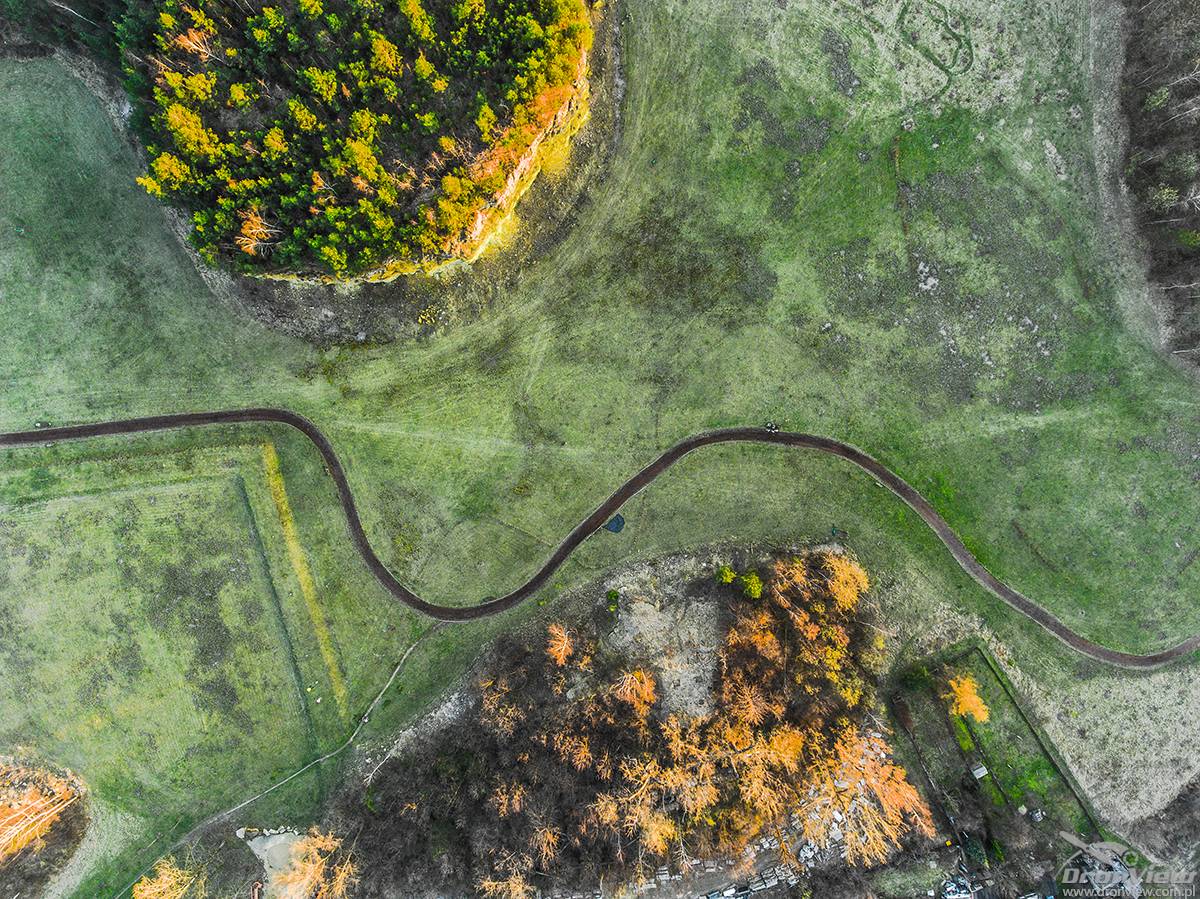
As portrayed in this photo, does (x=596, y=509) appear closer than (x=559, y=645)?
No

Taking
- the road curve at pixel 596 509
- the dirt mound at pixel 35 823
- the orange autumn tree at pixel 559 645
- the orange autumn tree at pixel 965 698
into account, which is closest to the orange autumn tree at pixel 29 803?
the dirt mound at pixel 35 823

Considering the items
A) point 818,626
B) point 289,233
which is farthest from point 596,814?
point 289,233

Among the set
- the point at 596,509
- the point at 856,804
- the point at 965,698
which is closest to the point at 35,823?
the point at 596,509

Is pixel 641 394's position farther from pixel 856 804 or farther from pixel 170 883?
pixel 170 883

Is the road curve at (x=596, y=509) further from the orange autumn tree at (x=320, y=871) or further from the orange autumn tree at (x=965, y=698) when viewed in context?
the orange autumn tree at (x=320, y=871)

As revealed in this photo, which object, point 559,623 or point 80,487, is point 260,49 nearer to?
point 80,487

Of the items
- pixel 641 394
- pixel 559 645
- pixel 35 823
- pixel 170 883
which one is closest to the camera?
pixel 559 645

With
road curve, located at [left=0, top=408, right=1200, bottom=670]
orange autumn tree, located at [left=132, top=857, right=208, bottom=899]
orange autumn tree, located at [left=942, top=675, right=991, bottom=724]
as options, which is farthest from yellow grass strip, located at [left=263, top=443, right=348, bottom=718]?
orange autumn tree, located at [left=942, top=675, right=991, bottom=724]

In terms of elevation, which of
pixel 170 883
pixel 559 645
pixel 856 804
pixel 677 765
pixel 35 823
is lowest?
pixel 35 823
